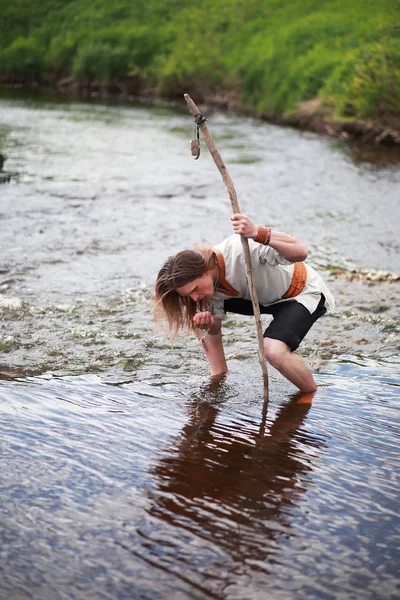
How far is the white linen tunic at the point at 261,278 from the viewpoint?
539 cm

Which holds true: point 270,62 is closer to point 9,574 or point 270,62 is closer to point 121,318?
point 121,318

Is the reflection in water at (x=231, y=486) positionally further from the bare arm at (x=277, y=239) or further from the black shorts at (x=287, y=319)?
the bare arm at (x=277, y=239)

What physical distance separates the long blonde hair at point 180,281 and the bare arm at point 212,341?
10cm

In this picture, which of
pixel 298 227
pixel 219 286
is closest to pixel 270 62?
pixel 298 227

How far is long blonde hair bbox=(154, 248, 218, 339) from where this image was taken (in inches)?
203

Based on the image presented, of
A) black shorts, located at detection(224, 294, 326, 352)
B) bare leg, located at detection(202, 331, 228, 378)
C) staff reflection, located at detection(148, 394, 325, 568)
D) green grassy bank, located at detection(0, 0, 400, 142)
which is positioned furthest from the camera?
green grassy bank, located at detection(0, 0, 400, 142)

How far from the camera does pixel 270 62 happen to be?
30578 mm

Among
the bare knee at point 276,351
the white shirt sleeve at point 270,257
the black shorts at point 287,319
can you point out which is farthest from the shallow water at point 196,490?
the white shirt sleeve at point 270,257

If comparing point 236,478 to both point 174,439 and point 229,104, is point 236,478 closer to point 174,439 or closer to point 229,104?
point 174,439

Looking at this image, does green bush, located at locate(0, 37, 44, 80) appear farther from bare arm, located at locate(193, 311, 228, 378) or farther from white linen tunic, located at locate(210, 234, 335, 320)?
white linen tunic, located at locate(210, 234, 335, 320)

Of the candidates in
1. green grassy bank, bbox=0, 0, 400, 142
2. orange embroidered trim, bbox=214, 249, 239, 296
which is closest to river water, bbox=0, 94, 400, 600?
orange embroidered trim, bbox=214, 249, 239, 296

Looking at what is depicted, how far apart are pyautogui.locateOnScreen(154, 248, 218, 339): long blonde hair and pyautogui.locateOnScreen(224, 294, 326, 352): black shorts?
0.31 meters

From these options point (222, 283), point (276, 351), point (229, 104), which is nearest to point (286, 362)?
point (276, 351)

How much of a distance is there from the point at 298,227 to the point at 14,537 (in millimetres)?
9406
